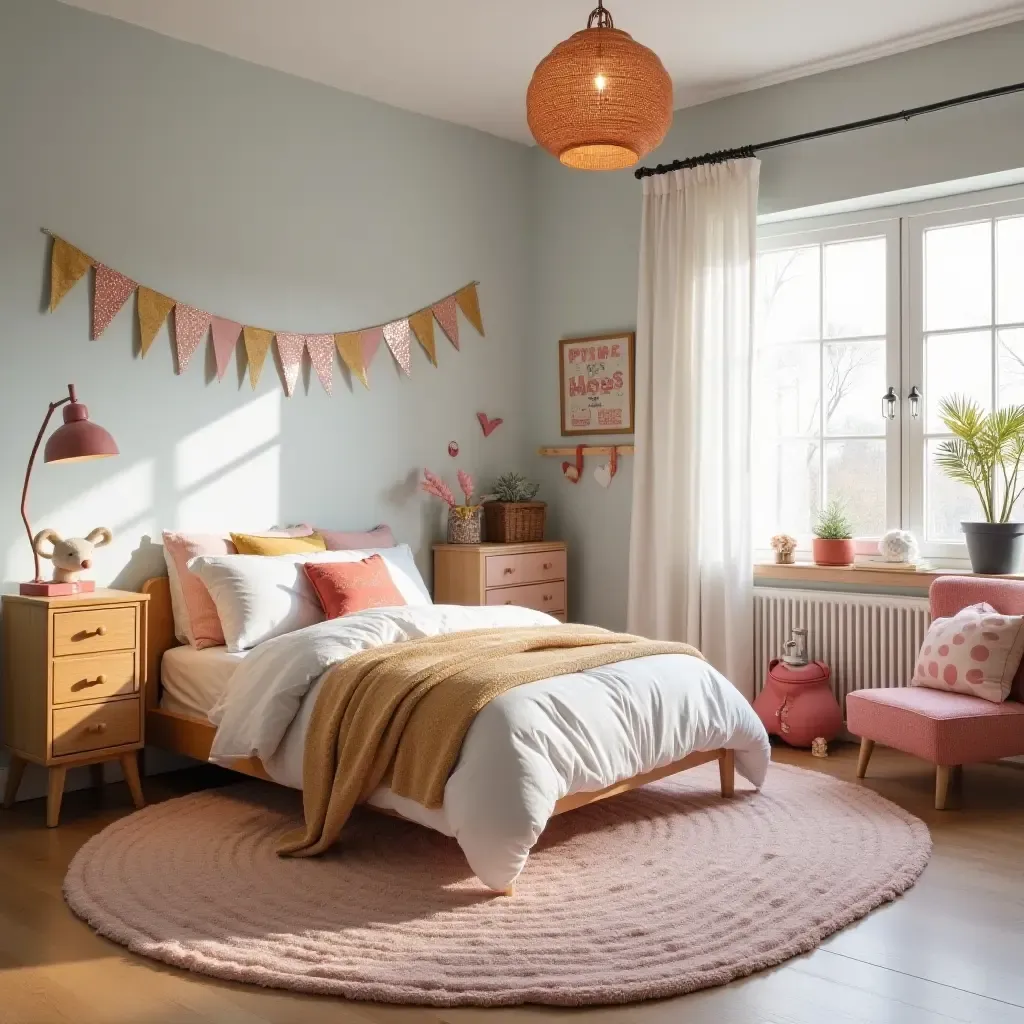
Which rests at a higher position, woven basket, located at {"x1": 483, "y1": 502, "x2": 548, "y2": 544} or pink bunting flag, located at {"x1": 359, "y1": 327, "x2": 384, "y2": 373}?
pink bunting flag, located at {"x1": 359, "y1": 327, "x2": 384, "y2": 373}

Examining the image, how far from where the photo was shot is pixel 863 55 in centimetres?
441

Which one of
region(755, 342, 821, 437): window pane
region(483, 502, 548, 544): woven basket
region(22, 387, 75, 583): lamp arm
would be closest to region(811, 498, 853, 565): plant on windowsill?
region(755, 342, 821, 437): window pane

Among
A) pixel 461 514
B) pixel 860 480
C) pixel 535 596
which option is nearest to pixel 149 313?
pixel 461 514

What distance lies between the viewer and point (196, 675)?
3.80 m

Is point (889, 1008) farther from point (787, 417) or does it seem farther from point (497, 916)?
point (787, 417)

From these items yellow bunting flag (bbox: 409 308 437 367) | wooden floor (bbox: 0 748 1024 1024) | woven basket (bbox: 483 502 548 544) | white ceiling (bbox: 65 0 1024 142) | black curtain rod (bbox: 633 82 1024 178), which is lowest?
wooden floor (bbox: 0 748 1024 1024)

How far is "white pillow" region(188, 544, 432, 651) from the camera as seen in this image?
3.80 m

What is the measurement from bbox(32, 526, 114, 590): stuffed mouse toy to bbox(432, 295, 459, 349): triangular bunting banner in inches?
81.1

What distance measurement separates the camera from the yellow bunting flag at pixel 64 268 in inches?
Result: 151

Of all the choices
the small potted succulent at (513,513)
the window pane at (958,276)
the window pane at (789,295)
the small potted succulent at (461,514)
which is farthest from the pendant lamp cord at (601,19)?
the small potted succulent at (513,513)

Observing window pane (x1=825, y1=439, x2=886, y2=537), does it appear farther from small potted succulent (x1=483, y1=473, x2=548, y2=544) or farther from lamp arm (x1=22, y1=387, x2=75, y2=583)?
lamp arm (x1=22, y1=387, x2=75, y2=583)

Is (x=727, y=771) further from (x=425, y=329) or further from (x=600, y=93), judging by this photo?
(x=425, y=329)

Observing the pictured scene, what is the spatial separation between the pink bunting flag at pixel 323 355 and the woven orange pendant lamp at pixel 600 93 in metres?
1.98

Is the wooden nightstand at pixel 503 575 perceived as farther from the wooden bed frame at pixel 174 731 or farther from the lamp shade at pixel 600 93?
the lamp shade at pixel 600 93
